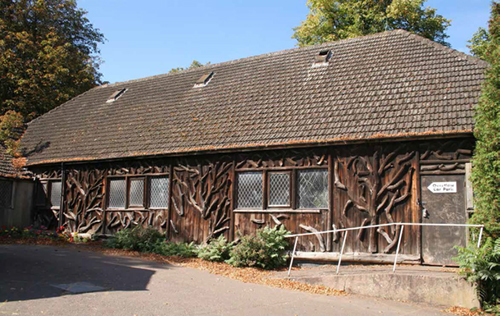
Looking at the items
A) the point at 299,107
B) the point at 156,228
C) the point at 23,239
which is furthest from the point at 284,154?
the point at 23,239

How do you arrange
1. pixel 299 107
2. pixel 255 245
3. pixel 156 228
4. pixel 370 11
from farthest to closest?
pixel 370 11 → pixel 156 228 → pixel 299 107 → pixel 255 245

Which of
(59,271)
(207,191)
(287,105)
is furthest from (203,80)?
(59,271)

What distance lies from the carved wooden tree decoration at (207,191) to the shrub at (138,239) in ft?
3.52

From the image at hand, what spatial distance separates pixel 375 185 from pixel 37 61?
2415cm

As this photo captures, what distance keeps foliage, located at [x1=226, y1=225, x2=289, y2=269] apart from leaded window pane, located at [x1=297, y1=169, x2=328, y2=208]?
1.08m

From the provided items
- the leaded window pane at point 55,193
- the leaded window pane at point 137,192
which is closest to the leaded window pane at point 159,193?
the leaded window pane at point 137,192

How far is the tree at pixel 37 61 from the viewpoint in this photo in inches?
1137

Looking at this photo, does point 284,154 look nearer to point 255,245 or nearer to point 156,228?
point 255,245

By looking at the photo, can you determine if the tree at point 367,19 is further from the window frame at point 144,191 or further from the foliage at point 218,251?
the foliage at point 218,251

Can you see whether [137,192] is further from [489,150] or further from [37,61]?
[37,61]

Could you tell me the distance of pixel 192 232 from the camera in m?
15.6

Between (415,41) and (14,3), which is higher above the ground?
(14,3)

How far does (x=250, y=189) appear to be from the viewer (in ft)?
47.8

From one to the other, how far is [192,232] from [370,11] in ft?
60.6
